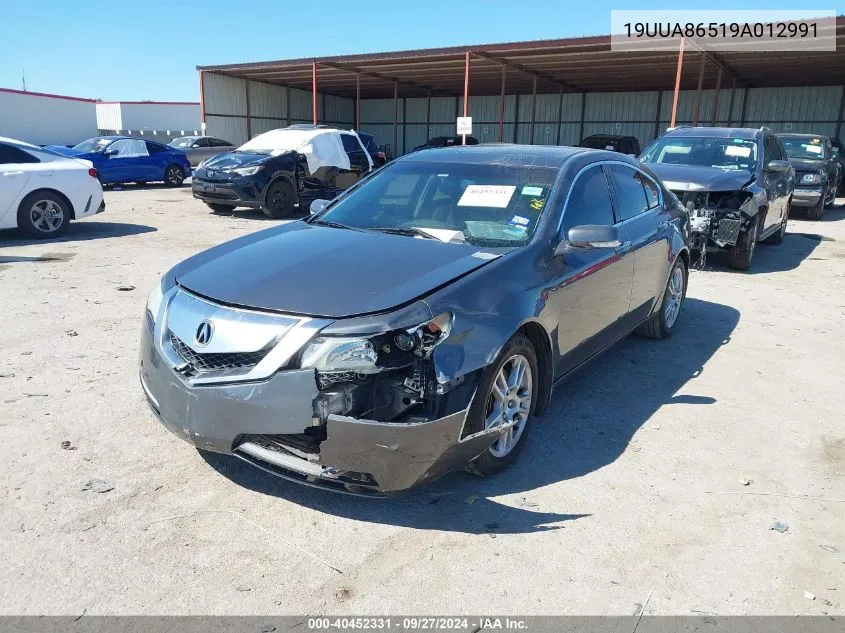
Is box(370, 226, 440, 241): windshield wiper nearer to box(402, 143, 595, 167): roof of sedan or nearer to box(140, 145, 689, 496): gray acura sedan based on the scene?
box(140, 145, 689, 496): gray acura sedan

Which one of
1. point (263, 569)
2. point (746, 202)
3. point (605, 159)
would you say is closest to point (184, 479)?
point (263, 569)

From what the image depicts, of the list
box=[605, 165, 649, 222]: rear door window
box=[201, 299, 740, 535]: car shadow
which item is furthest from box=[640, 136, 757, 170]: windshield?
box=[605, 165, 649, 222]: rear door window

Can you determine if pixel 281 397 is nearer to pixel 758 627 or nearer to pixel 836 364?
pixel 758 627

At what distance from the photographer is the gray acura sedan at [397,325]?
2.75 metres

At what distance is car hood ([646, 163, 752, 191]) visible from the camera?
8312 millimetres

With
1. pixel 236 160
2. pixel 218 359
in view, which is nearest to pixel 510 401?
pixel 218 359

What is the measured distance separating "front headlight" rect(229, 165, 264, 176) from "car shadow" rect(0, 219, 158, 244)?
6.06 ft

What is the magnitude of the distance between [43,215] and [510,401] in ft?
30.2

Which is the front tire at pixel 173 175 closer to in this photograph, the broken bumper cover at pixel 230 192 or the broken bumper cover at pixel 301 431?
the broken bumper cover at pixel 230 192

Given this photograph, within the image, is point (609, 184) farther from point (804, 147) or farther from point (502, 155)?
point (804, 147)

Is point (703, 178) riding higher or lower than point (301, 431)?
higher

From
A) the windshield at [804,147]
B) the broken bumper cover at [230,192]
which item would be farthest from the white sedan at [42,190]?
the windshield at [804,147]

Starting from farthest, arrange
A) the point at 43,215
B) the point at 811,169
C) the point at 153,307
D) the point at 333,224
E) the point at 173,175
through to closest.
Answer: the point at 173,175, the point at 811,169, the point at 43,215, the point at 333,224, the point at 153,307

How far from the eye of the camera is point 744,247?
870 cm
